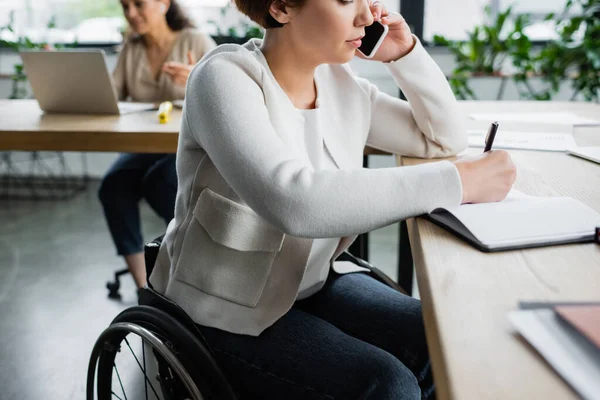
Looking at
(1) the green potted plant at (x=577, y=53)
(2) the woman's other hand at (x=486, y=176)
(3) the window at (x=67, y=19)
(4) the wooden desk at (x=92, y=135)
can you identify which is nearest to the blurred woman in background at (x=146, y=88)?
(4) the wooden desk at (x=92, y=135)

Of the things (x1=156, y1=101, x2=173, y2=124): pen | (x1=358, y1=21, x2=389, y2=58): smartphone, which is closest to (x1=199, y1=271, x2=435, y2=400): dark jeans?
(x1=358, y1=21, x2=389, y2=58): smartphone

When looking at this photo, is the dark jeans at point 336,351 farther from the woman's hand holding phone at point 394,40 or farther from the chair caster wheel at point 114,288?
the chair caster wheel at point 114,288

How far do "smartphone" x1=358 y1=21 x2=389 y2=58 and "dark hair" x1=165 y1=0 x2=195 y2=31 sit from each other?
155 cm

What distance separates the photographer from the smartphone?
1128 millimetres

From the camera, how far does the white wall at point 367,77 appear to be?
11.9 ft

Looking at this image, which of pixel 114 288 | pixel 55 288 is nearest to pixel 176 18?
pixel 114 288

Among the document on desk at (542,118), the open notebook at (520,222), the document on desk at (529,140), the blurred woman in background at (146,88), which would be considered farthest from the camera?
the blurred woman in background at (146,88)

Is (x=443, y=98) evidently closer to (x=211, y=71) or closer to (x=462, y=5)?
(x=211, y=71)

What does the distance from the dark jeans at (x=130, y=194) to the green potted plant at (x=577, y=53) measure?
2.19 meters

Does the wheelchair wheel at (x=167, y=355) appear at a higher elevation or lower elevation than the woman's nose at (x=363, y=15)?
lower

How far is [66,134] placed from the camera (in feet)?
5.61

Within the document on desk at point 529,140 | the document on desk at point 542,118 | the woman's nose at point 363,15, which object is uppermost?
the woman's nose at point 363,15

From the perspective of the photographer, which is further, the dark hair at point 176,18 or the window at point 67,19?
the window at point 67,19

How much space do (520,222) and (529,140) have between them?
2.10ft
